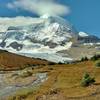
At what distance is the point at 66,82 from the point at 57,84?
4.68 ft

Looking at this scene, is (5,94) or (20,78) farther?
(20,78)

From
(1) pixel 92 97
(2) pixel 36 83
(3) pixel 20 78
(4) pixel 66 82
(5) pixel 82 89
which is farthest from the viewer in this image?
(3) pixel 20 78

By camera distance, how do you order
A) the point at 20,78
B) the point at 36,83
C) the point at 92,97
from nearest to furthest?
the point at 92,97 < the point at 36,83 < the point at 20,78

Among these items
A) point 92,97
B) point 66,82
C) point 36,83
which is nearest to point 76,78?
point 66,82

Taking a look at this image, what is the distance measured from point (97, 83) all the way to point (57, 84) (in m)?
10.5

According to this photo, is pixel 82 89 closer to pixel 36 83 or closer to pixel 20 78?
pixel 36 83

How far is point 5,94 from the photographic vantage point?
6419cm

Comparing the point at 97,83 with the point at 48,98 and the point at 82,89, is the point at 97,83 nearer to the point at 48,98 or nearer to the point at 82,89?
the point at 82,89

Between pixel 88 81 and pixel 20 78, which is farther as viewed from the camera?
pixel 20 78

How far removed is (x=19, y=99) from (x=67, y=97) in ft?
26.2

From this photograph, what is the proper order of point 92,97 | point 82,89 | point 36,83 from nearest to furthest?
1. point 92,97
2. point 82,89
3. point 36,83

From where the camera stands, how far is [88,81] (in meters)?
54.5

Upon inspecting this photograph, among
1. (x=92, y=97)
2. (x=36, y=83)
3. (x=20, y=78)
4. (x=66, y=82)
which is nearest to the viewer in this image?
(x=92, y=97)

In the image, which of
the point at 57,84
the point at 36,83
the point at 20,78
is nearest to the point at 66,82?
the point at 57,84
